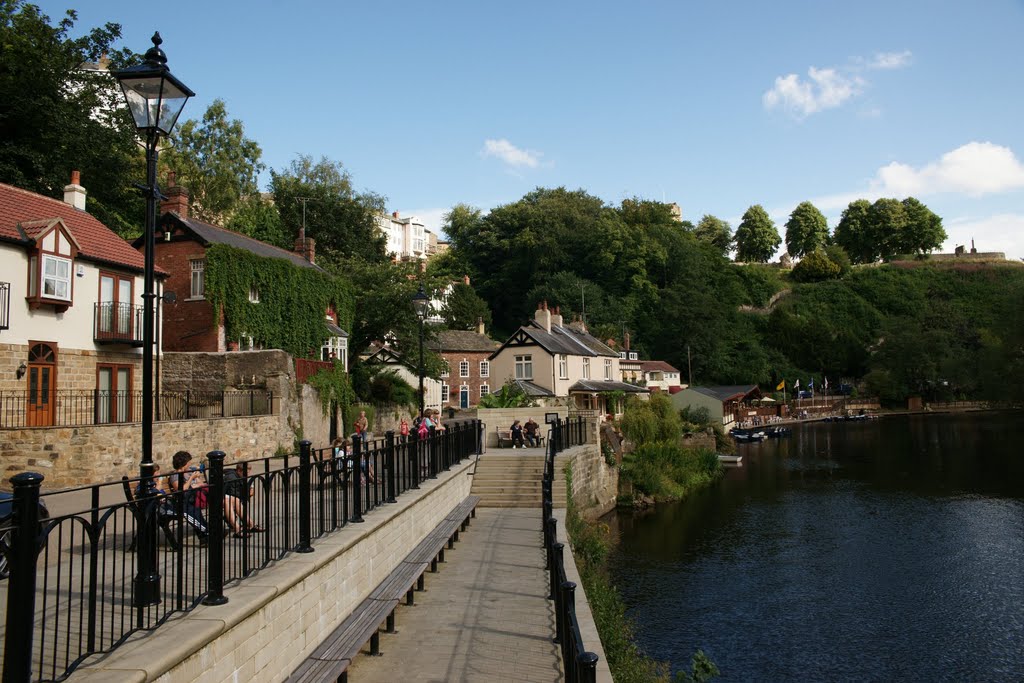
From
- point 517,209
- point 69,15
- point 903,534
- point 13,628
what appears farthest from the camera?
point 517,209

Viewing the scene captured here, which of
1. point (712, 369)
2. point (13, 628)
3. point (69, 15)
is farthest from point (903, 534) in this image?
point (712, 369)

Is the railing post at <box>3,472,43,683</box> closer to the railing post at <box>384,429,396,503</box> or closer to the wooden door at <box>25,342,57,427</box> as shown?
the railing post at <box>384,429,396,503</box>

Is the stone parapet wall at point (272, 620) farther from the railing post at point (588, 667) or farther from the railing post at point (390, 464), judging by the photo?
the railing post at point (588, 667)

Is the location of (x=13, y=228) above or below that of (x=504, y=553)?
above

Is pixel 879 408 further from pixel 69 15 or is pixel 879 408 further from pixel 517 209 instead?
pixel 69 15

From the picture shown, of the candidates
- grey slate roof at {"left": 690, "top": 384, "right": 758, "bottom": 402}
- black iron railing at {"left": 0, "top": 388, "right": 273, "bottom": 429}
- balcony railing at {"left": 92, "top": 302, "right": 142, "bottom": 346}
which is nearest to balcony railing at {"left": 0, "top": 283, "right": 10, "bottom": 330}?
black iron railing at {"left": 0, "top": 388, "right": 273, "bottom": 429}

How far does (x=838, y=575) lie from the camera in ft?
72.5

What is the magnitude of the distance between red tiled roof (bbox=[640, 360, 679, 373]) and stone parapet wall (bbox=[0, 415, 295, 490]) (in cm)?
5919

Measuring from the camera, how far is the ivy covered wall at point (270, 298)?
25.0m

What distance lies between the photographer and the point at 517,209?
81.9 metres

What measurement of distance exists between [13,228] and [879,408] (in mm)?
90808

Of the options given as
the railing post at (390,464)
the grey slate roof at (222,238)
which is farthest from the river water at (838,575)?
the grey slate roof at (222,238)

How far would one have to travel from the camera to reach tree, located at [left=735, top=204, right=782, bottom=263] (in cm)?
12388

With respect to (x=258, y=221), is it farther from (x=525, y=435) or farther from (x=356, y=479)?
(x=356, y=479)
